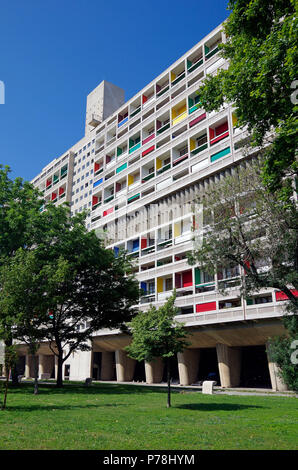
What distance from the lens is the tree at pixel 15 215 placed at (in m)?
26.5

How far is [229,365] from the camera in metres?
31.3

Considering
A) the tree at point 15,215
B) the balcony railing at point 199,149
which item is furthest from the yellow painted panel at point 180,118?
the tree at point 15,215

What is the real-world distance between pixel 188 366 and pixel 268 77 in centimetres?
2833

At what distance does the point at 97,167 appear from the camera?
54438 mm

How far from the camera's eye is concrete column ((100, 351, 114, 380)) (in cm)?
4665

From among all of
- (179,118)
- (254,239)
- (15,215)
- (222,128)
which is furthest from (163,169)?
(254,239)

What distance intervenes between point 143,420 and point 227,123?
29.5 m

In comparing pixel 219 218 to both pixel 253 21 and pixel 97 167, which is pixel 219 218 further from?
pixel 97 167

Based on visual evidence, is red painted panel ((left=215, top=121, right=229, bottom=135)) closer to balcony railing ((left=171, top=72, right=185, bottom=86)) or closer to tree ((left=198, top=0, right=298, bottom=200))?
balcony railing ((left=171, top=72, right=185, bottom=86))

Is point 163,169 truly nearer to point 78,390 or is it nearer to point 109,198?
point 109,198

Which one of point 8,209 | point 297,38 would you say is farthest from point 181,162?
point 297,38

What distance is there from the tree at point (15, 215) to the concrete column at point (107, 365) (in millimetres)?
20750

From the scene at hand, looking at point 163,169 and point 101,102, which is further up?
point 101,102

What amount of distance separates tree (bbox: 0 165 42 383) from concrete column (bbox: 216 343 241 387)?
15.9 metres
